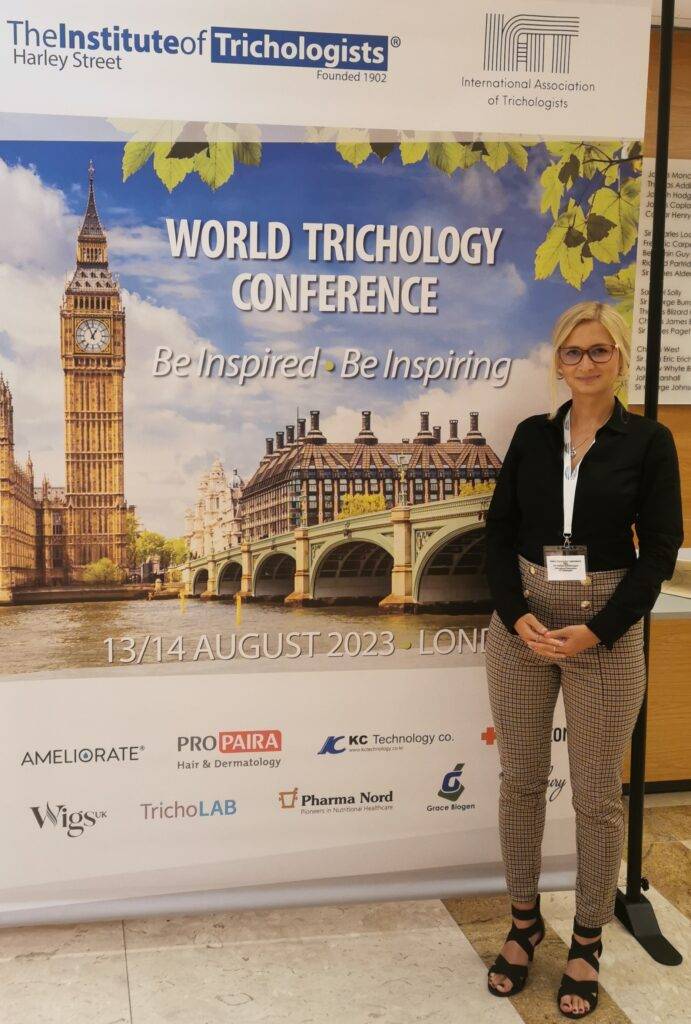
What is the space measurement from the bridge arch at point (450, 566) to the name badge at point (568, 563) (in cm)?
42

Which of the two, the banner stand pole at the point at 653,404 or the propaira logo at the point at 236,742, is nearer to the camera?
the banner stand pole at the point at 653,404

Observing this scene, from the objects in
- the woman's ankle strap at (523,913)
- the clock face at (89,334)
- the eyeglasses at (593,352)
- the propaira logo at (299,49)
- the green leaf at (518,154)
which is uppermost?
the propaira logo at (299,49)

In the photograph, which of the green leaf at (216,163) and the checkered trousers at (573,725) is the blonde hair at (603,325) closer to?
the checkered trousers at (573,725)

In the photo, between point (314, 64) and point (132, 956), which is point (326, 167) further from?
point (132, 956)

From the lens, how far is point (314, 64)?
2141mm

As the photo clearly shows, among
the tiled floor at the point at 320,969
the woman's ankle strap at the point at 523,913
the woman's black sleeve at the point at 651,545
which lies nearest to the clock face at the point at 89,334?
the woman's black sleeve at the point at 651,545

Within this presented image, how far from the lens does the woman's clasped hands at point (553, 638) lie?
191cm

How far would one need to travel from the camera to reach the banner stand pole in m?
2.19

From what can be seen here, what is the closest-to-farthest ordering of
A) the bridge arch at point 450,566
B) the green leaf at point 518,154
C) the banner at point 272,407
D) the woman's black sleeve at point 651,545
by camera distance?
1. the woman's black sleeve at point 651,545
2. the banner at point 272,407
3. the green leaf at point 518,154
4. the bridge arch at point 450,566

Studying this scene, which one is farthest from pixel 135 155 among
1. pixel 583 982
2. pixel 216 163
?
pixel 583 982

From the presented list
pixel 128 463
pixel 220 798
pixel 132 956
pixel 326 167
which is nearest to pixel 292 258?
pixel 326 167

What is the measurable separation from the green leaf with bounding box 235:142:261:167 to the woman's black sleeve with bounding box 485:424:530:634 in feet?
3.01

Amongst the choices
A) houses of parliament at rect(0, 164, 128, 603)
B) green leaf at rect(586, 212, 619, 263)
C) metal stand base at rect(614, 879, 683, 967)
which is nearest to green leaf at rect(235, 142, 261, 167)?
houses of parliament at rect(0, 164, 128, 603)

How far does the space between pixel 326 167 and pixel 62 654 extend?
1.39 metres
